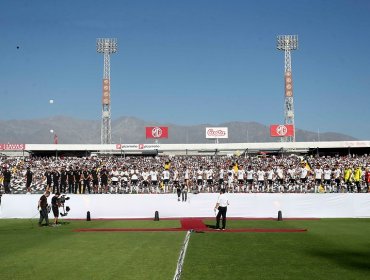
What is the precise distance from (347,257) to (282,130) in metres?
69.2

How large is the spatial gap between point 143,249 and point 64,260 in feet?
9.00

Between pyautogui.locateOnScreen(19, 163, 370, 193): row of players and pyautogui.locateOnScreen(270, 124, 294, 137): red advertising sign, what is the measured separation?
46.5 metres

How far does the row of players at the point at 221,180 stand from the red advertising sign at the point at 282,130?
46490mm

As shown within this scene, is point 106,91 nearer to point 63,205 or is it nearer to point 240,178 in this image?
Result: point 240,178

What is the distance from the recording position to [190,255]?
13875 mm

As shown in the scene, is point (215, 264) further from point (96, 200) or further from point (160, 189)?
point (160, 189)

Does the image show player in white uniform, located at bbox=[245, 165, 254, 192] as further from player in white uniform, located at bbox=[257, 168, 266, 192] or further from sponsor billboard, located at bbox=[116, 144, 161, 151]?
sponsor billboard, located at bbox=[116, 144, 161, 151]

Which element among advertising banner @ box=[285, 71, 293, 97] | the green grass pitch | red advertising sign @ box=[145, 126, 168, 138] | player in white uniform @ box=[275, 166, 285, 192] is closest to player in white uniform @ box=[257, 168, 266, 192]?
player in white uniform @ box=[275, 166, 285, 192]

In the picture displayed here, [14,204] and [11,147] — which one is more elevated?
[11,147]

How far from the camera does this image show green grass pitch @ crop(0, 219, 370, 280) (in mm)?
11383

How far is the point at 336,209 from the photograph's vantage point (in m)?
29.1

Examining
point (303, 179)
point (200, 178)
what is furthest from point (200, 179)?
point (303, 179)

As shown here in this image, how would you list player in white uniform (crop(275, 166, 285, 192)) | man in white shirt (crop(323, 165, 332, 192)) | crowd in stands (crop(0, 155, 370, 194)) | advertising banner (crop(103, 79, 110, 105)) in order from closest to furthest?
man in white shirt (crop(323, 165, 332, 192)), crowd in stands (crop(0, 155, 370, 194)), player in white uniform (crop(275, 166, 285, 192)), advertising banner (crop(103, 79, 110, 105))

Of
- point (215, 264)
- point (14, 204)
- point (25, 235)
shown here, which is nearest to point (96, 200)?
point (14, 204)
